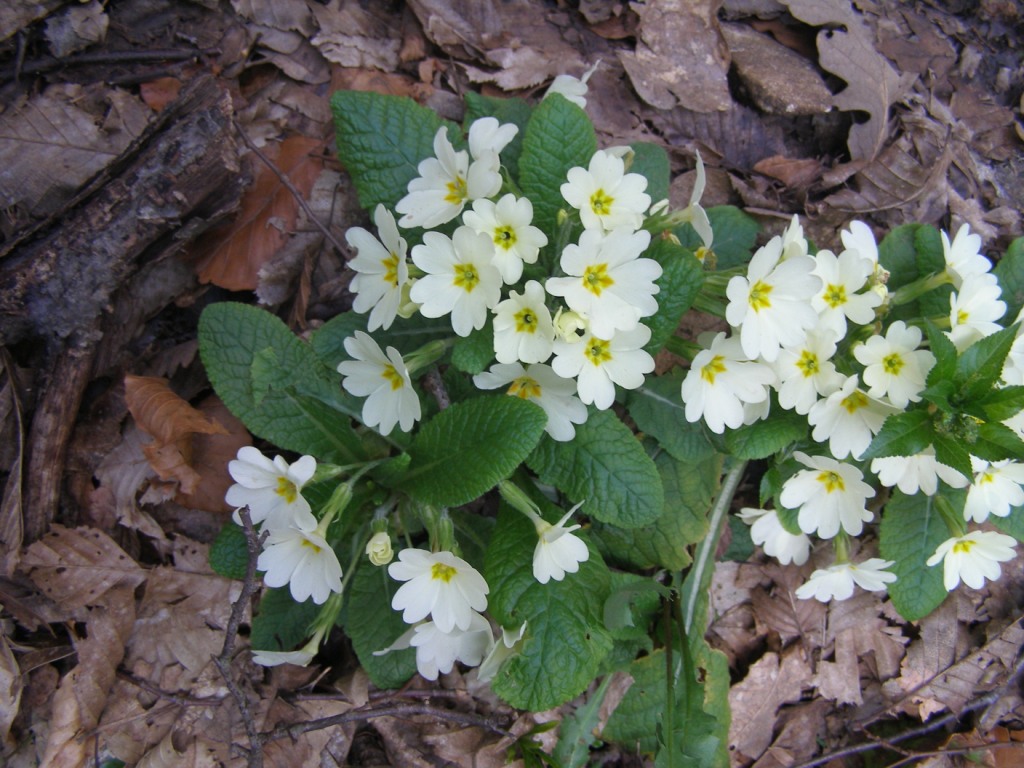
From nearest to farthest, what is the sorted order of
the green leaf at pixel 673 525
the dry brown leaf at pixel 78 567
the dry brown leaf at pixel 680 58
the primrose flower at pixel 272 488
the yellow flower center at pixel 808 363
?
the primrose flower at pixel 272 488 < the yellow flower center at pixel 808 363 < the dry brown leaf at pixel 78 567 < the green leaf at pixel 673 525 < the dry brown leaf at pixel 680 58

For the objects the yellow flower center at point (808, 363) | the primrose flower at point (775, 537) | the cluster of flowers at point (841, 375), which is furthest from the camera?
the primrose flower at point (775, 537)

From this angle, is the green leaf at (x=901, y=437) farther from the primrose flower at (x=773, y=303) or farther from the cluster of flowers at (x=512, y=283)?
the cluster of flowers at (x=512, y=283)

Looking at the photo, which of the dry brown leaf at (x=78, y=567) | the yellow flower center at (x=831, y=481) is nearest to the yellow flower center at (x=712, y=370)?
the yellow flower center at (x=831, y=481)

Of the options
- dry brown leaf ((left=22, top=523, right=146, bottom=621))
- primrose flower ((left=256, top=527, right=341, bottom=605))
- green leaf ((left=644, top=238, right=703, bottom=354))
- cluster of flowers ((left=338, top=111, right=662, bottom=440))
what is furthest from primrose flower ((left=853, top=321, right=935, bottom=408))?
dry brown leaf ((left=22, top=523, right=146, bottom=621))

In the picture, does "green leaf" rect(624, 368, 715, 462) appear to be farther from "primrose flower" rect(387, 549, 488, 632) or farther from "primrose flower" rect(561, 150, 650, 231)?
"primrose flower" rect(387, 549, 488, 632)

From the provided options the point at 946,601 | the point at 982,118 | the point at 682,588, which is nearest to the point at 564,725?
the point at 682,588

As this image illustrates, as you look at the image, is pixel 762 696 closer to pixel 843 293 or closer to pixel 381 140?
pixel 843 293

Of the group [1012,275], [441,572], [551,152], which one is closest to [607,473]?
[441,572]
